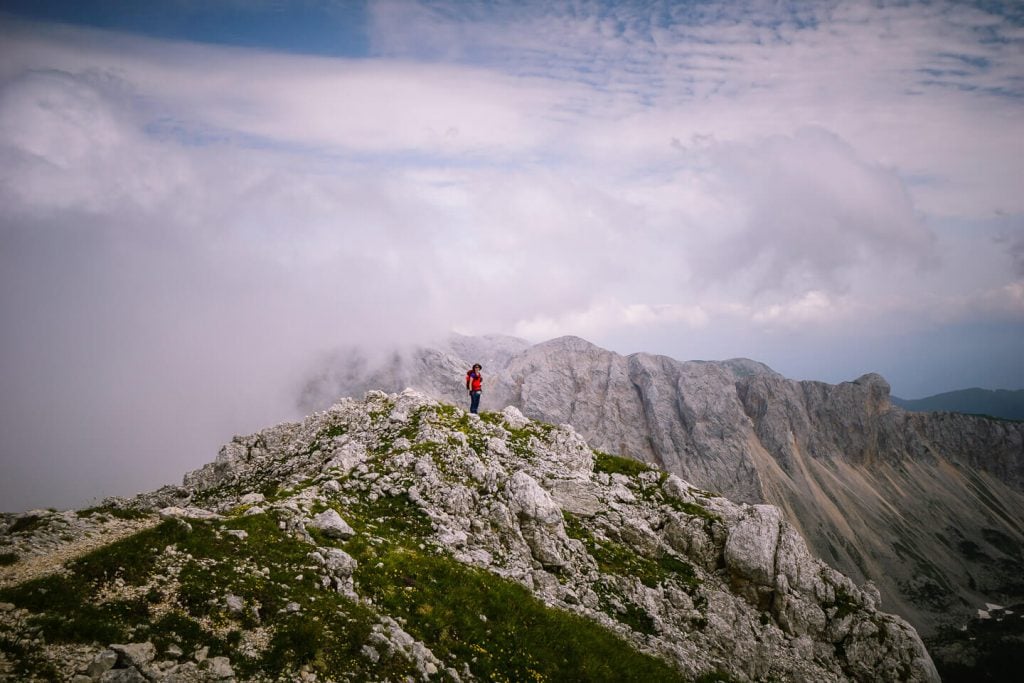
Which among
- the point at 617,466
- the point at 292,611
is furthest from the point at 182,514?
the point at 617,466

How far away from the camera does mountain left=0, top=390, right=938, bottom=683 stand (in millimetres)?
15539

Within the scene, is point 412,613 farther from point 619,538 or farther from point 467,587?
point 619,538

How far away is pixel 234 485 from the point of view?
114 feet

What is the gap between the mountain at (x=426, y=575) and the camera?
15.5 metres

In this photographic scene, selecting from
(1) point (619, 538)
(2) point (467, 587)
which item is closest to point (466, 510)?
(2) point (467, 587)

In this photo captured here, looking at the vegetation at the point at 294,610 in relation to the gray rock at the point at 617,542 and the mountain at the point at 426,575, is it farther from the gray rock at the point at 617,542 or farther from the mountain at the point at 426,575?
the gray rock at the point at 617,542

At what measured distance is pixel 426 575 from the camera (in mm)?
23422

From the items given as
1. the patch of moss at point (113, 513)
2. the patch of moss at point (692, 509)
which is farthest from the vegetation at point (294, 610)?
the patch of moss at point (692, 509)

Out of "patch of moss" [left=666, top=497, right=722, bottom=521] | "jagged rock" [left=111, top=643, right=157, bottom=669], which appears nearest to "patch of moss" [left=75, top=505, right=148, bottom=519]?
"jagged rock" [left=111, top=643, right=157, bottom=669]

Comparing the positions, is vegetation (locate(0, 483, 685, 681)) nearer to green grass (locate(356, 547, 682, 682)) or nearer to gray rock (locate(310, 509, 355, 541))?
green grass (locate(356, 547, 682, 682))

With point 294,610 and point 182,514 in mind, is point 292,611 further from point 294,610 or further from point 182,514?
point 182,514

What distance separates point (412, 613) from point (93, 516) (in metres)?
16.7

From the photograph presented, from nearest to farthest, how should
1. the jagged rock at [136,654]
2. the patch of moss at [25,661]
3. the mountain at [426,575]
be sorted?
the patch of moss at [25,661] → the jagged rock at [136,654] → the mountain at [426,575]

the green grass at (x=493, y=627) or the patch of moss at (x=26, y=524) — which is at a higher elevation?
the patch of moss at (x=26, y=524)
